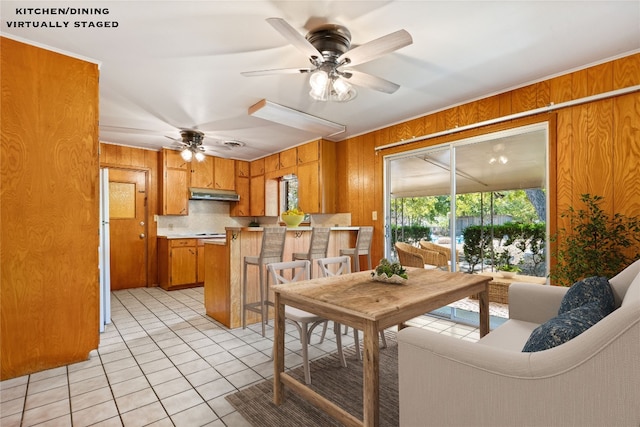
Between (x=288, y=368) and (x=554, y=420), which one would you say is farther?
(x=288, y=368)

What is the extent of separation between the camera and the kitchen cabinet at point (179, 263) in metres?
5.33

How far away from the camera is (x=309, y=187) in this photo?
5.20m

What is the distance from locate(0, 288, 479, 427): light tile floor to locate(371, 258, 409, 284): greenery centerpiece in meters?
1.06

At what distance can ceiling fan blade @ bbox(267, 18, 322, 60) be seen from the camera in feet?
5.57

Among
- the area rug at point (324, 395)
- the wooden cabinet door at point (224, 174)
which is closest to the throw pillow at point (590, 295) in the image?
the area rug at point (324, 395)

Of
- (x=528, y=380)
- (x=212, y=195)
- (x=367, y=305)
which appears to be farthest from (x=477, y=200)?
(x=212, y=195)

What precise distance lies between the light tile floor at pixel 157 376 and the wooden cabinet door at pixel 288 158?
3.09 m

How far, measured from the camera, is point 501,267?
4.00 m

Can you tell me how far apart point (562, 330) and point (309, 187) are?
14.3 ft

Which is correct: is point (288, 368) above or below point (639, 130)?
below

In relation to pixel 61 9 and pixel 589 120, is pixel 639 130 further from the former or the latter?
pixel 61 9

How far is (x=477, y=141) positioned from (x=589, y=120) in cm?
98

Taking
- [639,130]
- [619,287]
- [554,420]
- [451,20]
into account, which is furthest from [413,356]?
[639,130]

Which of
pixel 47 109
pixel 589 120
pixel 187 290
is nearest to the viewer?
pixel 47 109
